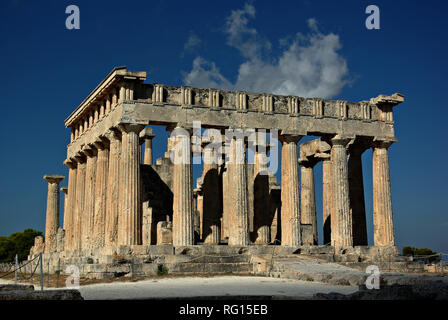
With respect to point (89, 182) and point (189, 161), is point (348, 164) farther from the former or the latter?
point (89, 182)

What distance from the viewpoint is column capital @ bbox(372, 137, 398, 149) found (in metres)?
38.5

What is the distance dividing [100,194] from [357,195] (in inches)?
648

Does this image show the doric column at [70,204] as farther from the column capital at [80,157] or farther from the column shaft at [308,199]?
the column shaft at [308,199]

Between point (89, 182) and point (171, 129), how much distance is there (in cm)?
754

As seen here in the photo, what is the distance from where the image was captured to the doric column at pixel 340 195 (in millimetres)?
36562

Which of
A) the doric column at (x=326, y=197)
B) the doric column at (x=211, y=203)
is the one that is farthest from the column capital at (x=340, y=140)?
the doric column at (x=211, y=203)

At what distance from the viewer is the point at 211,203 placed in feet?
130

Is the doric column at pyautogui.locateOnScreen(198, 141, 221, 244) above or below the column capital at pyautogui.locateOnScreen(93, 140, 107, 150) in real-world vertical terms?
below

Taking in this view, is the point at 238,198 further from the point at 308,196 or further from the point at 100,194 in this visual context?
the point at 308,196

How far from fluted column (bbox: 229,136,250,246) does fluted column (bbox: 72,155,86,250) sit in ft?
35.8

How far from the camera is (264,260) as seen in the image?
29.9 metres

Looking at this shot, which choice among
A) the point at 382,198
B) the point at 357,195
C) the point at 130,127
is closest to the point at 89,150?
the point at 130,127

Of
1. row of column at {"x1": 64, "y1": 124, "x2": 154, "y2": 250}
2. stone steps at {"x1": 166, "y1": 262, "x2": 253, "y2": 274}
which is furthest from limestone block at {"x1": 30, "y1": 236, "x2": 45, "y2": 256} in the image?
stone steps at {"x1": 166, "y1": 262, "x2": 253, "y2": 274}

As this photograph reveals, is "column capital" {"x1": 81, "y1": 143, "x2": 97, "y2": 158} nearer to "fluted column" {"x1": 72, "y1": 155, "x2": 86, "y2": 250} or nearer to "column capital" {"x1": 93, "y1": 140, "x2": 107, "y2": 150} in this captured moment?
"column capital" {"x1": 93, "y1": 140, "x2": 107, "y2": 150}
